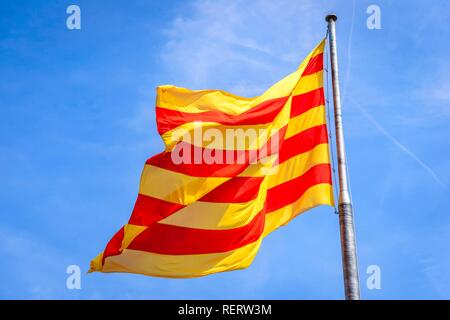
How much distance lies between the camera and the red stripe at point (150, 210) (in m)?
17.3

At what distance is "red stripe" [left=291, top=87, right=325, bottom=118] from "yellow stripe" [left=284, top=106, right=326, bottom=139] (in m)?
0.12

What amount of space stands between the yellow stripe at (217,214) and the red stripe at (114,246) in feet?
3.63

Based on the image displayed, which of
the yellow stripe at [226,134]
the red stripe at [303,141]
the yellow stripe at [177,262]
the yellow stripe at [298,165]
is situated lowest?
the yellow stripe at [177,262]

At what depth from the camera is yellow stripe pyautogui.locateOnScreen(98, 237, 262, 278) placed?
669 inches

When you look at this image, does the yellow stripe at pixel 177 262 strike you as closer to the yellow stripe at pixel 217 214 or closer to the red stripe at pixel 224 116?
the yellow stripe at pixel 217 214

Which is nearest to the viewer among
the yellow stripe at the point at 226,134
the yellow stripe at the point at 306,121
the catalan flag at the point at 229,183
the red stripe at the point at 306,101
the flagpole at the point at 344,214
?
the flagpole at the point at 344,214

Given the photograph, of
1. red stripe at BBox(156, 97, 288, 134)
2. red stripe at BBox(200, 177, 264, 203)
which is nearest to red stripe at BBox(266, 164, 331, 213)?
red stripe at BBox(200, 177, 264, 203)

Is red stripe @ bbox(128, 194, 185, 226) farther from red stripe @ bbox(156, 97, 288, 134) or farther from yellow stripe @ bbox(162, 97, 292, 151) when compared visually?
red stripe @ bbox(156, 97, 288, 134)

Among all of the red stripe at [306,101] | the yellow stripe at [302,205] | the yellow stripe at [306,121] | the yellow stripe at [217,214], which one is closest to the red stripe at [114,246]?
the yellow stripe at [217,214]

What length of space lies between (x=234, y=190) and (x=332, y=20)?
5.07 m

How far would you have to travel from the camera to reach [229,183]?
1761cm

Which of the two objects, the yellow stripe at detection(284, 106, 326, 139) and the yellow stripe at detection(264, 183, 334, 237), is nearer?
the yellow stripe at detection(264, 183, 334, 237)

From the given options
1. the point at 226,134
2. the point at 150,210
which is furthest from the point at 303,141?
the point at 150,210
